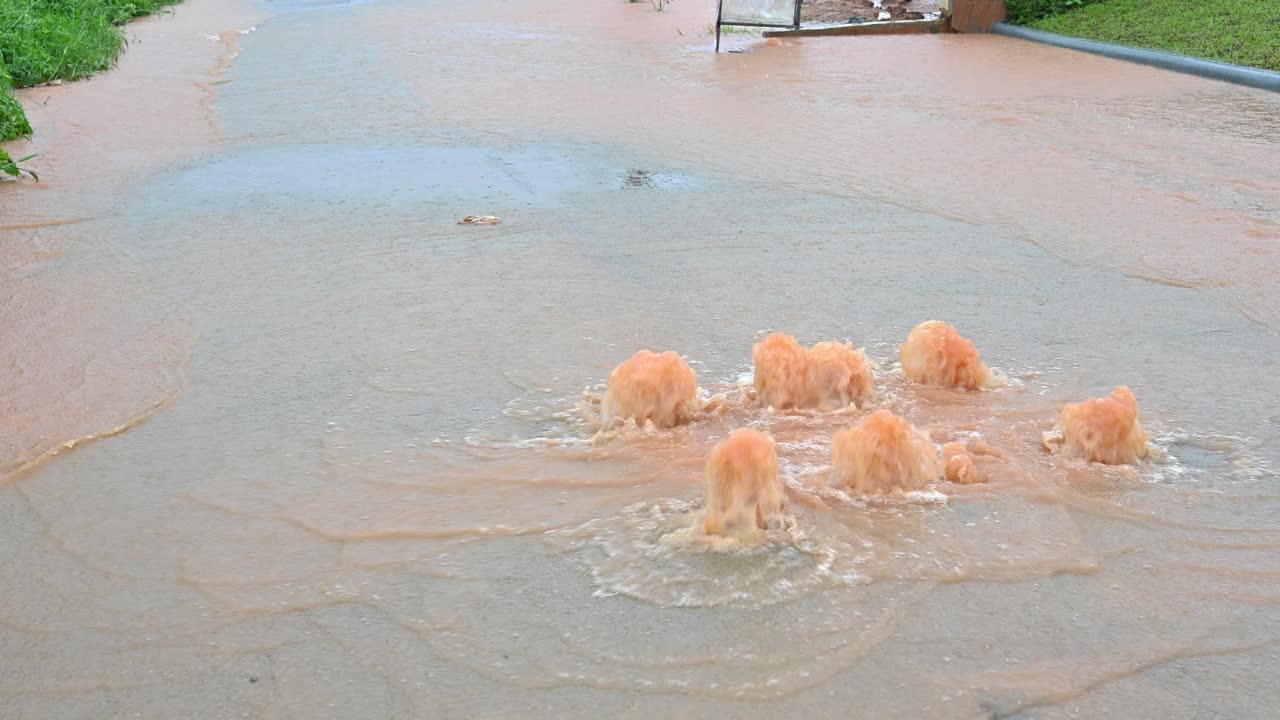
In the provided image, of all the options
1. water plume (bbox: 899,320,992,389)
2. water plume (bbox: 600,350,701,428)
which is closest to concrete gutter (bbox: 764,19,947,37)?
water plume (bbox: 899,320,992,389)

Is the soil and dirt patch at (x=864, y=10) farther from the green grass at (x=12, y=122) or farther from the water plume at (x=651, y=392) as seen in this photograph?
the water plume at (x=651, y=392)

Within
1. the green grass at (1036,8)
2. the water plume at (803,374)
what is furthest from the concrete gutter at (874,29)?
the water plume at (803,374)

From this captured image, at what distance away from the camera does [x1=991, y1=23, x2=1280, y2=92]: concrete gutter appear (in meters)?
9.27

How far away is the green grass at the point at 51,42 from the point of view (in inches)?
393

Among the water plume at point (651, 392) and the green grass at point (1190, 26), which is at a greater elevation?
the green grass at point (1190, 26)

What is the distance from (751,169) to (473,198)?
5.39 feet

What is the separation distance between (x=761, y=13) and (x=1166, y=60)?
4082 millimetres

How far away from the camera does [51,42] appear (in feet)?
35.9

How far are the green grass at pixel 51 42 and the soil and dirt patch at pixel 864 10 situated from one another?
7543 millimetres

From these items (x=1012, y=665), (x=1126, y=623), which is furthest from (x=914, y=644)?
(x=1126, y=623)

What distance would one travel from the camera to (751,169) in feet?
21.9

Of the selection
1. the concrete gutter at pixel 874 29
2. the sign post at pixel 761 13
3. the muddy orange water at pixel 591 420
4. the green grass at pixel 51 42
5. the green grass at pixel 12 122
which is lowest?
the muddy orange water at pixel 591 420

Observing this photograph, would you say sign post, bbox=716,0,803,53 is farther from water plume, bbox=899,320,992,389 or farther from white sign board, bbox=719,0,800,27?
water plume, bbox=899,320,992,389

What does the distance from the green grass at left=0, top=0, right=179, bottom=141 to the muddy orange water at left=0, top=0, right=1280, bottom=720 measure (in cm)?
255
